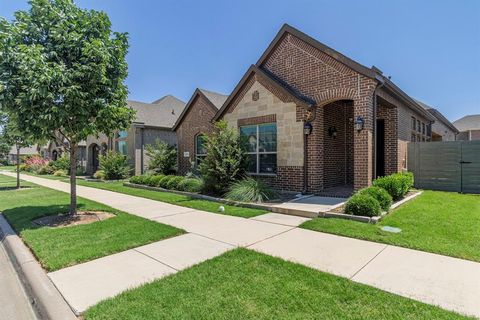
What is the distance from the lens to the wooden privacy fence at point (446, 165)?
10.3 meters

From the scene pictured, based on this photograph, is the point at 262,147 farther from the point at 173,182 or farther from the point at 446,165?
the point at 446,165

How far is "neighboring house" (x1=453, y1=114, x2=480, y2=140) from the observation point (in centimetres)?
3597

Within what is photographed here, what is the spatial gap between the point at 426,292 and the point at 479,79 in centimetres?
1793

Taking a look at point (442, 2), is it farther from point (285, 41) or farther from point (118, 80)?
point (118, 80)

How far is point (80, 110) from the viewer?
6418 millimetres

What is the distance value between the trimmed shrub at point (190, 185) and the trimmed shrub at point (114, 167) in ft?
29.2

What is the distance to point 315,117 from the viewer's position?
9.76 meters

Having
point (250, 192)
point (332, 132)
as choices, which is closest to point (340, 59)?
point (332, 132)

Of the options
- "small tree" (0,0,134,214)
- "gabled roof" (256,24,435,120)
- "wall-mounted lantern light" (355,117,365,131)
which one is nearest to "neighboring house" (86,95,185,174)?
"gabled roof" (256,24,435,120)

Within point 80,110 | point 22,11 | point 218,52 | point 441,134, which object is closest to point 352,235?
point 80,110

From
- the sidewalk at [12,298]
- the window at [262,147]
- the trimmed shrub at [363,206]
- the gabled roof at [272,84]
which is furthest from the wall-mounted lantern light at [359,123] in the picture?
the sidewalk at [12,298]

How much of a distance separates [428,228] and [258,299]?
4.68 meters

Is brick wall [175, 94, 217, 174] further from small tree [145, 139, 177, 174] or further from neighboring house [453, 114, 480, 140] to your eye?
neighboring house [453, 114, 480, 140]

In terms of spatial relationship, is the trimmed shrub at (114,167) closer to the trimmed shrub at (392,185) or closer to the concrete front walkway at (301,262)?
→ the concrete front walkway at (301,262)
